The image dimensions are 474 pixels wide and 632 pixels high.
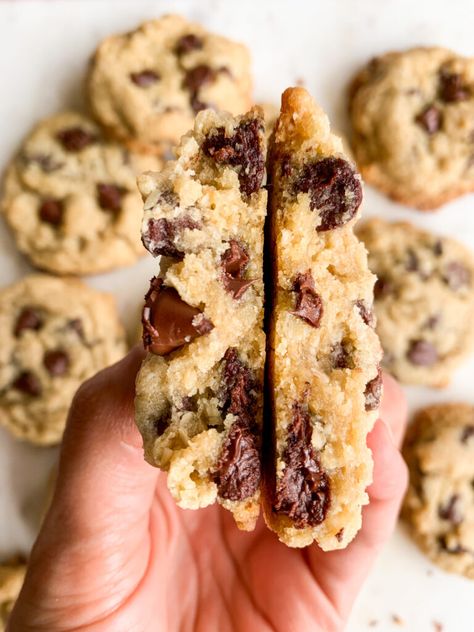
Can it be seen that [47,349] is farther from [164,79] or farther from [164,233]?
[164,233]

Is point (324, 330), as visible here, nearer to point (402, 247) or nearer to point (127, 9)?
point (402, 247)

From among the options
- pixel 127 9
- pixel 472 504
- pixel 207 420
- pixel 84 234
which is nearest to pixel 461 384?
pixel 472 504

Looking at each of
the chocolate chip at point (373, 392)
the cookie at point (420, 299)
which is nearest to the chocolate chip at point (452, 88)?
the cookie at point (420, 299)

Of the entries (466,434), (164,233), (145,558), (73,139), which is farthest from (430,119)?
(145,558)

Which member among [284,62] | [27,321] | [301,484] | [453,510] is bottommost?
[453,510]

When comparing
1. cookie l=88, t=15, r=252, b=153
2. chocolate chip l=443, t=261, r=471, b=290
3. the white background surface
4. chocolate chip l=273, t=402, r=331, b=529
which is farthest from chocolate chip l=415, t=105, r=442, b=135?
chocolate chip l=273, t=402, r=331, b=529

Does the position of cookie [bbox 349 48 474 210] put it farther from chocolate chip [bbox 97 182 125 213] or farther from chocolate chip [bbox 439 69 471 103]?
chocolate chip [bbox 97 182 125 213]

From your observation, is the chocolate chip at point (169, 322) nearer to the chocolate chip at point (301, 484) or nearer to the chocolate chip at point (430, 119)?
the chocolate chip at point (301, 484)
